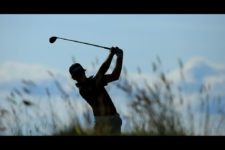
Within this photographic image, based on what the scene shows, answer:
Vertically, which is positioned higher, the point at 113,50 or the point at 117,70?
the point at 113,50

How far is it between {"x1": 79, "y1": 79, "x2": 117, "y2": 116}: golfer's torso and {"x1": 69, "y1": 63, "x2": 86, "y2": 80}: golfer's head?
10 centimetres

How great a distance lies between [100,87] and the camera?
482 cm

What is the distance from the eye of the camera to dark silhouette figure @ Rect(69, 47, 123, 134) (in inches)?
185

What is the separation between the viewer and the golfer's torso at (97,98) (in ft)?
15.5

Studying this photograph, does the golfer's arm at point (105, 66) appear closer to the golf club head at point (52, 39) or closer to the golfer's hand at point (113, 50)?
the golfer's hand at point (113, 50)

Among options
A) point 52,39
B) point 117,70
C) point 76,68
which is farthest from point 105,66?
point 52,39

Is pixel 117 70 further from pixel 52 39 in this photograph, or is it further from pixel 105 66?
pixel 52 39

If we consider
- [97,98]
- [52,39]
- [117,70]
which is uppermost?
[52,39]

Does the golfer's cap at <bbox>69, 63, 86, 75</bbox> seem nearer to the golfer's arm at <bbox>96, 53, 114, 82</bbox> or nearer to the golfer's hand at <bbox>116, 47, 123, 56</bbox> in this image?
the golfer's arm at <bbox>96, 53, 114, 82</bbox>

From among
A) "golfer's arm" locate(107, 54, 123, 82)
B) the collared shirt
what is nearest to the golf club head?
the collared shirt

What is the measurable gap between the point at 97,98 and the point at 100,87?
0.09 m
